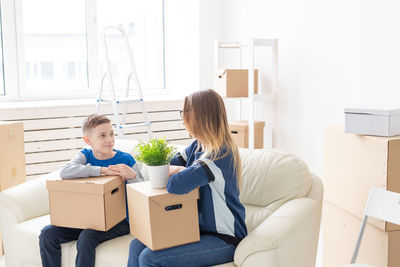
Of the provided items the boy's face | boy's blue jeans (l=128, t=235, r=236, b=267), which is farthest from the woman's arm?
the boy's face

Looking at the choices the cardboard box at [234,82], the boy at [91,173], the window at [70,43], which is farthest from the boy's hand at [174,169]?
the window at [70,43]

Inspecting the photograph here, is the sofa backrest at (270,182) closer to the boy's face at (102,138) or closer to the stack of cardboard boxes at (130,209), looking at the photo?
the stack of cardboard boxes at (130,209)

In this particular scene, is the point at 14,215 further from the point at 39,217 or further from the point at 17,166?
the point at 17,166

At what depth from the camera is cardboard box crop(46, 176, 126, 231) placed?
208cm

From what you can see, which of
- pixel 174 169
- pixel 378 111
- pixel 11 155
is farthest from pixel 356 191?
pixel 11 155

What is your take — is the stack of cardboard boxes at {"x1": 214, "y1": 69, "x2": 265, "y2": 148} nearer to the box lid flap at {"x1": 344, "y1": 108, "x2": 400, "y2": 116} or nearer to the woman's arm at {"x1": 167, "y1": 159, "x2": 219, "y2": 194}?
the box lid flap at {"x1": 344, "y1": 108, "x2": 400, "y2": 116}

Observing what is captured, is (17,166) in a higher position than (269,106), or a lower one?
lower

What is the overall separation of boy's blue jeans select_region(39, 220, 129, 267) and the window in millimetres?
2685

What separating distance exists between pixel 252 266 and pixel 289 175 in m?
0.56

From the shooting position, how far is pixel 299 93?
3680mm

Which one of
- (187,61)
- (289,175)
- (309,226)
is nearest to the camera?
(309,226)

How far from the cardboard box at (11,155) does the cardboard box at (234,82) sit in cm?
161

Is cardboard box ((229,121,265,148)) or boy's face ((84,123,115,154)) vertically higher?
boy's face ((84,123,115,154))

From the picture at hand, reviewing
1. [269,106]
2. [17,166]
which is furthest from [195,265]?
[269,106]
